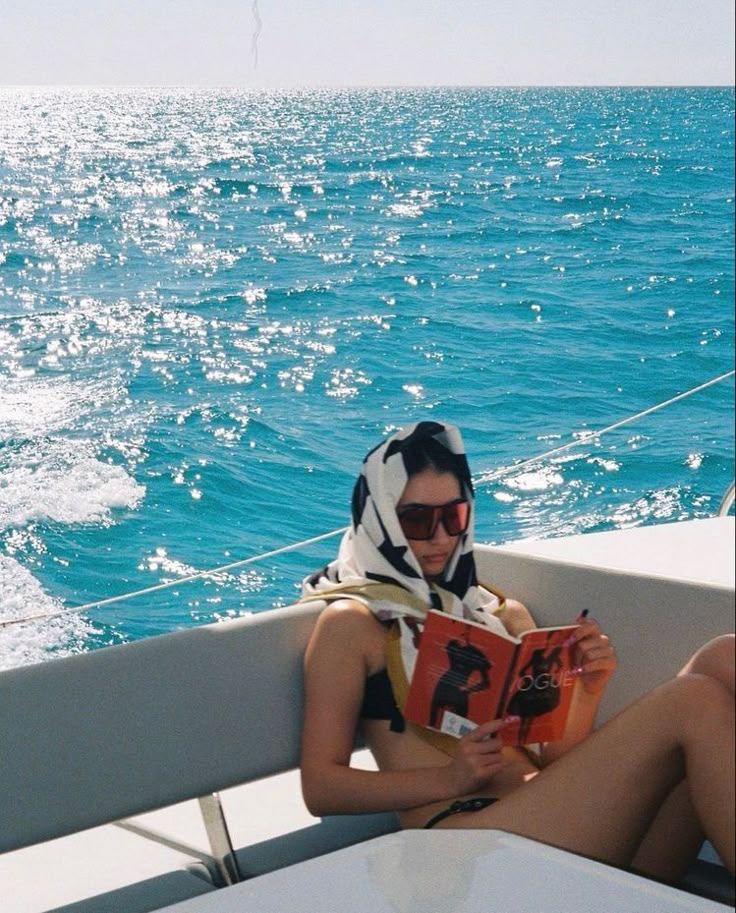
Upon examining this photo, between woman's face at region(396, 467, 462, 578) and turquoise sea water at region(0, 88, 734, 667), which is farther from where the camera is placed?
turquoise sea water at region(0, 88, 734, 667)

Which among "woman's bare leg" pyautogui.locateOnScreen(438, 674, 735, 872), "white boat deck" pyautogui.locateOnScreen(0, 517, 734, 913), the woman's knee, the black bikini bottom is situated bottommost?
"white boat deck" pyautogui.locateOnScreen(0, 517, 734, 913)

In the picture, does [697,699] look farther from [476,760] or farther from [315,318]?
[315,318]

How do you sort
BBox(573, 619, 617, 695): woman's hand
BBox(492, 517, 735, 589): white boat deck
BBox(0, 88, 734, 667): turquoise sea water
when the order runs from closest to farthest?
BBox(573, 619, 617, 695): woman's hand < BBox(492, 517, 735, 589): white boat deck < BBox(0, 88, 734, 667): turquoise sea water

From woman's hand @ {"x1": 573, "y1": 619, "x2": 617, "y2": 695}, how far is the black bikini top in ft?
0.85

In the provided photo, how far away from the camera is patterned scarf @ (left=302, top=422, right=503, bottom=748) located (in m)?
1.80

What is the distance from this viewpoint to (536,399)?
672cm

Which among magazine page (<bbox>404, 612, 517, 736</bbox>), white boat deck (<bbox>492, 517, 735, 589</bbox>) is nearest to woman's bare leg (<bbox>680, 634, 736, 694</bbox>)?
magazine page (<bbox>404, 612, 517, 736</bbox>)

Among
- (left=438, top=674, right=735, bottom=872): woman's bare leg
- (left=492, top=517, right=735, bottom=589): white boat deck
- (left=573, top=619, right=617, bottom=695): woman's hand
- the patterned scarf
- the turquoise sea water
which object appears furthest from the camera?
the turquoise sea water

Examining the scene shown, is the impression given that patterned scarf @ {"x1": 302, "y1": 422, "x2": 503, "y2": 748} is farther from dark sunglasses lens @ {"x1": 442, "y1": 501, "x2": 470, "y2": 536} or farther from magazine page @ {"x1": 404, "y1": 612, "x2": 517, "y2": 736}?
magazine page @ {"x1": 404, "y1": 612, "x2": 517, "y2": 736}

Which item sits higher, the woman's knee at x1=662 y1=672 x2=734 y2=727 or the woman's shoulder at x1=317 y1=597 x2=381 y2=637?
the woman's shoulder at x1=317 y1=597 x2=381 y2=637

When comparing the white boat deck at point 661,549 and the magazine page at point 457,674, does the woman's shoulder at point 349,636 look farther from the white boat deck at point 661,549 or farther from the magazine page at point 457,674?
the white boat deck at point 661,549

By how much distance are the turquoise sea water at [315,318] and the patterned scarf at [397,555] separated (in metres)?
1.02

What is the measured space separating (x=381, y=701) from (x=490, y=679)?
0.21 metres

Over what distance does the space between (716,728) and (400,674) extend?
438 mm
